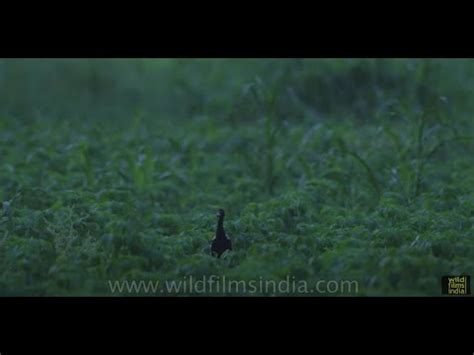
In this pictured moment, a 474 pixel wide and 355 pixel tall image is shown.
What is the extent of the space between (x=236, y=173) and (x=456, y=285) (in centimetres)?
209

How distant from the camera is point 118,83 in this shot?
799 cm

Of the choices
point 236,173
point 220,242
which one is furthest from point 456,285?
point 236,173

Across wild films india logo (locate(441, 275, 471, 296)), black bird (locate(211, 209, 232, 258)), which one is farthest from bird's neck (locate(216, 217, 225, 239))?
wild films india logo (locate(441, 275, 471, 296))

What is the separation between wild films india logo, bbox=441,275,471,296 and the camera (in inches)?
182

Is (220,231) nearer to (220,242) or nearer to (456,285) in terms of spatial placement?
(220,242)

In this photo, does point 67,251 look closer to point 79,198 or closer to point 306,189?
point 79,198

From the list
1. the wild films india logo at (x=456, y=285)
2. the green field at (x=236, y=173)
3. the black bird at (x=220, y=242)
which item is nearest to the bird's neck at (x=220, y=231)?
the black bird at (x=220, y=242)

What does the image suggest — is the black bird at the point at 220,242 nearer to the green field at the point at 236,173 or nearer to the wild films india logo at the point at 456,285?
the green field at the point at 236,173

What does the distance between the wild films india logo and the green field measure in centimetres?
6

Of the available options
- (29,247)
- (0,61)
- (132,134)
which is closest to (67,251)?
(29,247)

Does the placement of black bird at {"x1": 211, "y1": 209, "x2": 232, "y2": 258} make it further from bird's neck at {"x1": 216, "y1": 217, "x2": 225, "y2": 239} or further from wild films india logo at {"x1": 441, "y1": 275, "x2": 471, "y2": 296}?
wild films india logo at {"x1": 441, "y1": 275, "x2": 471, "y2": 296}

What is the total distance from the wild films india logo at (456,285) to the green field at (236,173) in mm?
59

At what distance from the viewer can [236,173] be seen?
6.27 m
